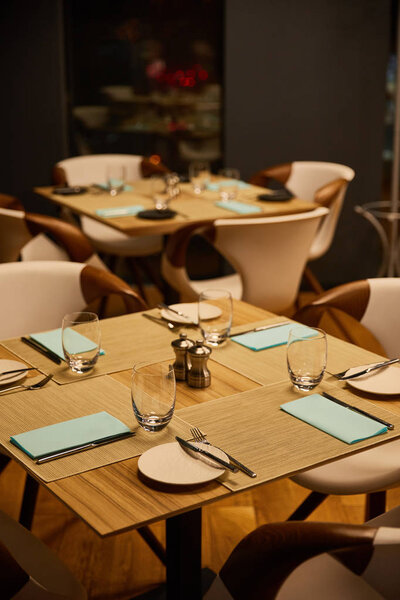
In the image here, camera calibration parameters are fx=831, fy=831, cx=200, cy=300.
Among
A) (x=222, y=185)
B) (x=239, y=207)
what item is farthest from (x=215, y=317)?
(x=222, y=185)

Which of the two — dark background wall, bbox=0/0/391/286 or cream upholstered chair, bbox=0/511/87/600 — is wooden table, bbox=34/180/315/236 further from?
cream upholstered chair, bbox=0/511/87/600

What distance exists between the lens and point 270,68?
18.1ft

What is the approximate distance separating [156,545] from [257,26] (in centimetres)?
392

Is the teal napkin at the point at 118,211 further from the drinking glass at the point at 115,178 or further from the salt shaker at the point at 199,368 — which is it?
the salt shaker at the point at 199,368

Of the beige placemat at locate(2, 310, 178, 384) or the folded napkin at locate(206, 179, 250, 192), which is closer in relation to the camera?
the beige placemat at locate(2, 310, 178, 384)

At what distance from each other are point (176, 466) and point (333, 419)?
0.38 metres

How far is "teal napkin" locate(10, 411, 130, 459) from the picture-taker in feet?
5.24

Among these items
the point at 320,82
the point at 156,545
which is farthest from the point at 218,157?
the point at 156,545

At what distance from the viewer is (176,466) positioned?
4.99 feet

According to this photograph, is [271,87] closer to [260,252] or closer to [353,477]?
[260,252]

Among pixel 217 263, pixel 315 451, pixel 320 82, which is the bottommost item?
pixel 217 263

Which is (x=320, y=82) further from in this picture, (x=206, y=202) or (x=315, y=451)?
(x=315, y=451)

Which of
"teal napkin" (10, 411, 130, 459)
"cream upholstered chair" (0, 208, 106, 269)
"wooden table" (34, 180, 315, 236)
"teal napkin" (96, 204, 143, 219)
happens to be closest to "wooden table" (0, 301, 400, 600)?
"teal napkin" (10, 411, 130, 459)

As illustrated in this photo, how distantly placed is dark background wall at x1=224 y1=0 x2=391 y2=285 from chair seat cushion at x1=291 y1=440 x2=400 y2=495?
3708mm
